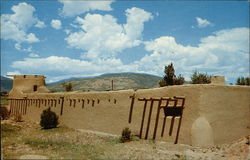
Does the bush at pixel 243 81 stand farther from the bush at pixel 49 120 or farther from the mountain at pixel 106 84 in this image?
the mountain at pixel 106 84

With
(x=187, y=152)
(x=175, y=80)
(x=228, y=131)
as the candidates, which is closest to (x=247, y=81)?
(x=175, y=80)

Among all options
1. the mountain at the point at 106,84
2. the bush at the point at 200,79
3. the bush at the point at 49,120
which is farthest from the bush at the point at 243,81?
the mountain at the point at 106,84

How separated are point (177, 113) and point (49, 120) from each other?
399 inches

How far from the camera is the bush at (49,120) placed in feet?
62.8

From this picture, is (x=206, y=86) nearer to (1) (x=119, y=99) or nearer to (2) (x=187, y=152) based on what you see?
(2) (x=187, y=152)

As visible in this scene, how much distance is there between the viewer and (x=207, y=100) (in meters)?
13.2

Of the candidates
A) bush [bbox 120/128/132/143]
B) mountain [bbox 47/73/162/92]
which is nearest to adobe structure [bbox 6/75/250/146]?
→ bush [bbox 120/128/132/143]

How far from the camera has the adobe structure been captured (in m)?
13.1

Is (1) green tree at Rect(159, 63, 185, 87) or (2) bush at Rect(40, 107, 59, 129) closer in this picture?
(2) bush at Rect(40, 107, 59, 129)

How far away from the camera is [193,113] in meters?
13.2

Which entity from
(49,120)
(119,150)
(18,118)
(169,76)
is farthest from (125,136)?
(18,118)

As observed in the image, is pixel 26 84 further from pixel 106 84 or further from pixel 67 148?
pixel 106 84

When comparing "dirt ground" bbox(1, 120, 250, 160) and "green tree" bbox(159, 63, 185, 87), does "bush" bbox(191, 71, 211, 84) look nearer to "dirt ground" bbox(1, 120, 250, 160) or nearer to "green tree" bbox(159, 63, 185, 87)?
"green tree" bbox(159, 63, 185, 87)

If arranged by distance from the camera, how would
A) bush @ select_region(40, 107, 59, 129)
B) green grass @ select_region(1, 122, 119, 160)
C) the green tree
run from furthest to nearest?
the green tree
bush @ select_region(40, 107, 59, 129)
green grass @ select_region(1, 122, 119, 160)
